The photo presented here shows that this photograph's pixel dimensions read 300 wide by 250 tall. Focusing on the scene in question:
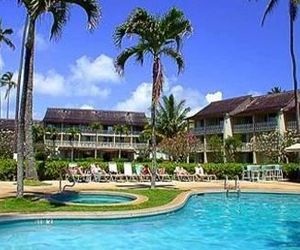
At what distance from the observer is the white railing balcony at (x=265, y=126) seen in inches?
2066

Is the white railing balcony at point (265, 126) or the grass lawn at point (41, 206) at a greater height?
the white railing balcony at point (265, 126)

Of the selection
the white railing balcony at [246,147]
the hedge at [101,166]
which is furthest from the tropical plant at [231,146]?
the hedge at [101,166]

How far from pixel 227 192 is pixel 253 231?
338 inches

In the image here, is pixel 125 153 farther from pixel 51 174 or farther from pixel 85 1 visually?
pixel 85 1

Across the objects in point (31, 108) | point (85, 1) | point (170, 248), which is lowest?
point (170, 248)

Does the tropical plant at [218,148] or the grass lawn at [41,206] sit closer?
the grass lawn at [41,206]

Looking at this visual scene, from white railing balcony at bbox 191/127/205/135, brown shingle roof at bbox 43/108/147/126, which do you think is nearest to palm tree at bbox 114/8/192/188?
white railing balcony at bbox 191/127/205/135

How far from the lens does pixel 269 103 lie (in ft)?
182

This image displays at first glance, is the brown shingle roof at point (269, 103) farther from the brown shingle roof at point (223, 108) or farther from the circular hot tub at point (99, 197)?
the circular hot tub at point (99, 197)

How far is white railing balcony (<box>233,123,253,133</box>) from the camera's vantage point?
55812mm

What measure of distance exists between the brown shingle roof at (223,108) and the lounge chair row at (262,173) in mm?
26081

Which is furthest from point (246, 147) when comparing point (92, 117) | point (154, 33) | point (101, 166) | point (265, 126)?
point (154, 33)

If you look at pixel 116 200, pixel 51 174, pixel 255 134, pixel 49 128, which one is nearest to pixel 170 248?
pixel 116 200

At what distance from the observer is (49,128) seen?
68.4m
